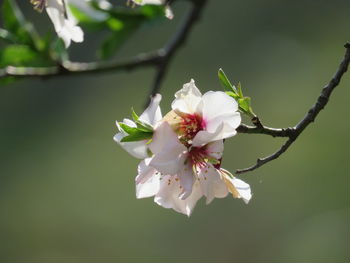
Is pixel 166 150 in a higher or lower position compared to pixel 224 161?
higher

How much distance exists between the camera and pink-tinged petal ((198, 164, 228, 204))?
0.75 meters

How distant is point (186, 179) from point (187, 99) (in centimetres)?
10

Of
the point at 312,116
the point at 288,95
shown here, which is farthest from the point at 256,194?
the point at 312,116

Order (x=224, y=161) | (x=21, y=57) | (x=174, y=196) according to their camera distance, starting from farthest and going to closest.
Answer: (x=224, y=161) → (x=174, y=196) → (x=21, y=57)

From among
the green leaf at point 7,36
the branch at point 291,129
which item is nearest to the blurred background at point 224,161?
the branch at point 291,129

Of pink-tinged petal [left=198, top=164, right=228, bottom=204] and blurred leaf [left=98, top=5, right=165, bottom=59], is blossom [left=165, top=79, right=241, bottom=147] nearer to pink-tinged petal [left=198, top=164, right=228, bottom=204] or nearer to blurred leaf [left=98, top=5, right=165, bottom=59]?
pink-tinged petal [left=198, top=164, right=228, bottom=204]

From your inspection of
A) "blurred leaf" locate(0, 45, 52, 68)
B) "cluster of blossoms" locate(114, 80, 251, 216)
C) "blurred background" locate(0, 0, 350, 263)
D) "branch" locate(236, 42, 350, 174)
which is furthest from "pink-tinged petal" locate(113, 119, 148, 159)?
"blurred background" locate(0, 0, 350, 263)

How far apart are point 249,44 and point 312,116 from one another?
12.9ft

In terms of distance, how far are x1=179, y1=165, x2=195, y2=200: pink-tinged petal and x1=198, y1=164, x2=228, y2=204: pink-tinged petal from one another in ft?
0.05

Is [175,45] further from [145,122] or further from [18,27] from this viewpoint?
[18,27]

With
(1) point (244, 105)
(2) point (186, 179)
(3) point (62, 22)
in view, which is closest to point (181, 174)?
(2) point (186, 179)

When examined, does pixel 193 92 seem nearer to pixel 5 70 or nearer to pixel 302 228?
pixel 5 70

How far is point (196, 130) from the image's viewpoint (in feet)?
2.49

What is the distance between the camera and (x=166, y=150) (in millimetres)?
694
